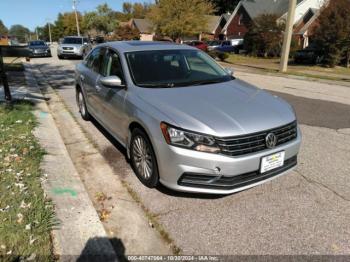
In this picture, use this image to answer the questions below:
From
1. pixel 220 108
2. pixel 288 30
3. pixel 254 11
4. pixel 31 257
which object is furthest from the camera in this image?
pixel 254 11

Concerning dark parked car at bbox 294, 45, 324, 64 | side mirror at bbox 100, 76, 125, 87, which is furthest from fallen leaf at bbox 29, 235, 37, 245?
dark parked car at bbox 294, 45, 324, 64

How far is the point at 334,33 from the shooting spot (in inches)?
990

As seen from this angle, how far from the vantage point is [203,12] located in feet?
122

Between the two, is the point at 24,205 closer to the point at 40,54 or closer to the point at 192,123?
the point at 192,123

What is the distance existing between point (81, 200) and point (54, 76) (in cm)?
1128

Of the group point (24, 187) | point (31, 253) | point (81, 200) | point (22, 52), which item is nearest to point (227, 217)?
point (81, 200)

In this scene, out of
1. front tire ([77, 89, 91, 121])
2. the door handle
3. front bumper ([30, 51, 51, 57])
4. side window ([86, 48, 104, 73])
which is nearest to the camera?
the door handle

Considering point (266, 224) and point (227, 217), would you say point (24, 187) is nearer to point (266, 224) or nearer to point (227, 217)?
point (227, 217)

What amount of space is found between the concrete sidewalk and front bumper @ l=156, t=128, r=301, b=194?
0.88 m

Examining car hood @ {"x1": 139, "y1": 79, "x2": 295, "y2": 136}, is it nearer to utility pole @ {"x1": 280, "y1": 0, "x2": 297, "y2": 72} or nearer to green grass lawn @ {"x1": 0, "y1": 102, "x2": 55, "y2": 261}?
green grass lawn @ {"x1": 0, "y1": 102, "x2": 55, "y2": 261}

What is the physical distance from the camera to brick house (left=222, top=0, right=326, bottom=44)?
46.0m

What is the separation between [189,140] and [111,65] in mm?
2327

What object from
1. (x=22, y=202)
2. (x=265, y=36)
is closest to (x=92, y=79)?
(x=22, y=202)

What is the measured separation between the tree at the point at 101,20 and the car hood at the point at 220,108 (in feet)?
269
